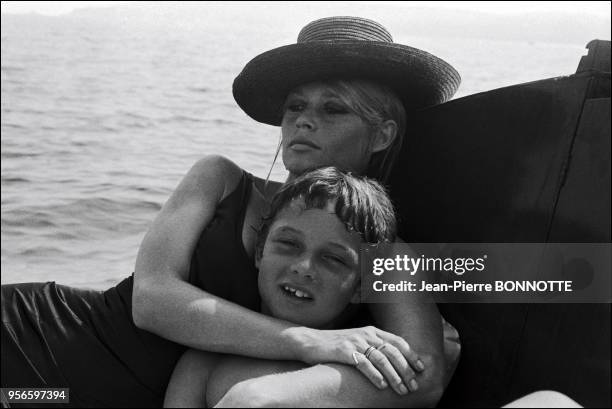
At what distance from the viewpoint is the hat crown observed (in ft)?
8.51

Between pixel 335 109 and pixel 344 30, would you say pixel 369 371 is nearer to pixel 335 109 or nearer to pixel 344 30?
pixel 335 109

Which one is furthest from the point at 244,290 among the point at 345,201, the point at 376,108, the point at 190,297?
the point at 376,108

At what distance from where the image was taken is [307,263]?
195cm

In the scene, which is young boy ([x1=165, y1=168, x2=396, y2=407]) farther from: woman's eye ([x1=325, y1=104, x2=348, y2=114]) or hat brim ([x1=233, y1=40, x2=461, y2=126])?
hat brim ([x1=233, y1=40, x2=461, y2=126])

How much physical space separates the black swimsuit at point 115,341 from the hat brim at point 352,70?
1.48 feet

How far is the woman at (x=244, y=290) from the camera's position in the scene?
1822 millimetres

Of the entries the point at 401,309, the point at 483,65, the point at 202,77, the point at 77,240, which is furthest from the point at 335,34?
the point at 483,65

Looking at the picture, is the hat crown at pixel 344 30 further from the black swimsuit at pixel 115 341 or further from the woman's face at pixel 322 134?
the black swimsuit at pixel 115 341

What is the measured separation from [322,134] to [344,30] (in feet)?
1.60

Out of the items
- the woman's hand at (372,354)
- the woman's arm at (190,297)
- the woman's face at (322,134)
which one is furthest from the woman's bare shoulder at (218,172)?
the woman's hand at (372,354)


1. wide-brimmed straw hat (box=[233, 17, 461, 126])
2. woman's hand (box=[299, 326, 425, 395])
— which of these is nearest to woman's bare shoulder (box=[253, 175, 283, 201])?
wide-brimmed straw hat (box=[233, 17, 461, 126])

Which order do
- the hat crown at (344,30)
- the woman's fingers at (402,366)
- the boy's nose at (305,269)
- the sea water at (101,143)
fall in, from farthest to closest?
1. the sea water at (101,143)
2. the hat crown at (344,30)
3. the boy's nose at (305,269)
4. the woman's fingers at (402,366)

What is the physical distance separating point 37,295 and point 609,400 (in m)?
1.83

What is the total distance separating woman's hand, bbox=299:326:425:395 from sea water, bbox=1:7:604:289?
3.06 ft
